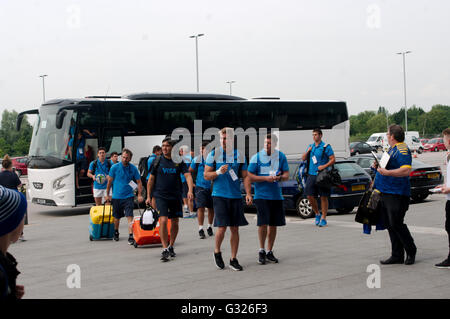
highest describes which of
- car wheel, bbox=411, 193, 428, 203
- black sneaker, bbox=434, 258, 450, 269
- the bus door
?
the bus door

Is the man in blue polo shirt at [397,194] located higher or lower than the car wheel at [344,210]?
higher

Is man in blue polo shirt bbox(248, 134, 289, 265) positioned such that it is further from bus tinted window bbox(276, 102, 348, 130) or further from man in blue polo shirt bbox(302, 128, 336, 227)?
bus tinted window bbox(276, 102, 348, 130)

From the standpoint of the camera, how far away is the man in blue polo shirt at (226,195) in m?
7.73

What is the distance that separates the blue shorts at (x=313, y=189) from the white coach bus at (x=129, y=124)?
308 inches

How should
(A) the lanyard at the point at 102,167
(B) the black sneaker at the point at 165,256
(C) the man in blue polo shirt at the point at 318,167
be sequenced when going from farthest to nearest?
(A) the lanyard at the point at 102,167 < (C) the man in blue polo shirt at the point at 318,167 < (B) the black sneaker at the point at 165,256

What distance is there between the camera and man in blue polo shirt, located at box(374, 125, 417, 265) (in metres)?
7.47

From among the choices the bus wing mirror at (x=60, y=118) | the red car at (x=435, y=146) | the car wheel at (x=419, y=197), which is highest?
the bus wing mirror at (x=60, y=118)

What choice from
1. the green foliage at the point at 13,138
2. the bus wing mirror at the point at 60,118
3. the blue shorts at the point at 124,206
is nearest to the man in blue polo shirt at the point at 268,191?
the blue shorts at the point at 124,206

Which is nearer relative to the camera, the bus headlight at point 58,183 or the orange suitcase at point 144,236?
the orange suitcase at point 144,236

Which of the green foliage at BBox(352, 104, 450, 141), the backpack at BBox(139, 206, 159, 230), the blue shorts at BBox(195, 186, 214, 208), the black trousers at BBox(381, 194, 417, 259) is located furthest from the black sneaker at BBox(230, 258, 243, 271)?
the green foliage at BBox(352, 104, 450, 141)

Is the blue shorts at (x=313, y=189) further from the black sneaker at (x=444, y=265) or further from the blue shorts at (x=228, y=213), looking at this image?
the black sneaker at (x=444, y=265)

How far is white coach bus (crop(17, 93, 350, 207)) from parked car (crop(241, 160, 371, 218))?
642 centimetres
